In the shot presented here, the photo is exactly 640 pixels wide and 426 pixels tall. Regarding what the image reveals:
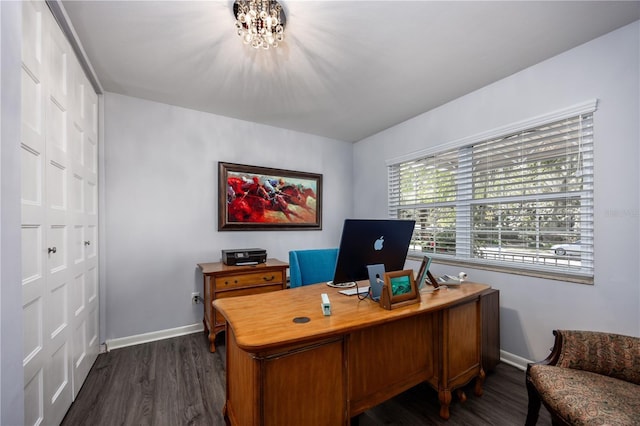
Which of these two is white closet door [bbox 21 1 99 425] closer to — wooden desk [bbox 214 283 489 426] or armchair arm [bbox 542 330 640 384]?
wooden desk [bbox 214 283 489 426]

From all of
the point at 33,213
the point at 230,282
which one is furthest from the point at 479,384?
the point at 33,213

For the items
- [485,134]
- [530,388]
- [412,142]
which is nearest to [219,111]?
[412,142]

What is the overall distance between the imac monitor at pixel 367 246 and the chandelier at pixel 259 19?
1273 mm

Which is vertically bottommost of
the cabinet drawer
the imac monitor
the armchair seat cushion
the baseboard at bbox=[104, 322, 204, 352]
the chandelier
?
the baseboard at bbox=[104, 322, 204, 352]

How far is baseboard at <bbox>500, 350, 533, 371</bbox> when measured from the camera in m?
2.29

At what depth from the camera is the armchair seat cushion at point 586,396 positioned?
115 cm

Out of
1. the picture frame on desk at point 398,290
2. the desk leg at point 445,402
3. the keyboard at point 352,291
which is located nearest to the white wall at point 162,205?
the keyboard at point 352,291

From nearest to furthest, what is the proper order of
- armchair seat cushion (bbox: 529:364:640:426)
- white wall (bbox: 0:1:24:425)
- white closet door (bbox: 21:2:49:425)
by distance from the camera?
white wall (bbox: 0:1:24:425), armchair seat cushion (bbox: 529:364:640:426), white closet door (bbox: 21:2:49:425)

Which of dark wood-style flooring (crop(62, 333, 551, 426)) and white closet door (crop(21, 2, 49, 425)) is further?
dark wood-style flooring (crop(62, 333, 551, 426))

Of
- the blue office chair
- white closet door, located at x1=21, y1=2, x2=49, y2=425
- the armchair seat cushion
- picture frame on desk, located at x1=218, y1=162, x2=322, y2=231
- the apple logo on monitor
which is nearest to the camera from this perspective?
the armchair seat cushion

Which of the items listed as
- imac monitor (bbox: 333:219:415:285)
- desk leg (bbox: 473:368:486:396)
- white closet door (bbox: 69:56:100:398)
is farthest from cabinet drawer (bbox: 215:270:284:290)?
desk leg (bbox: 473:368:486:396)

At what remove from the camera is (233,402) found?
1.49 metres

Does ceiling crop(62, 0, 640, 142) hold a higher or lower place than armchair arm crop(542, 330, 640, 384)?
higher

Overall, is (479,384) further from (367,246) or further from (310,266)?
(310,266)
